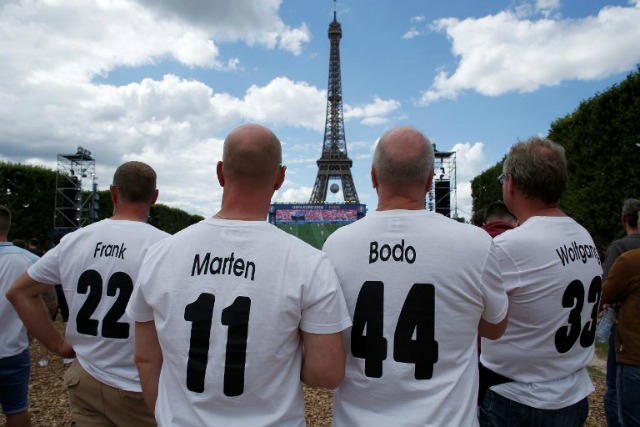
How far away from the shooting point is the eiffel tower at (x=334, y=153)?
179 feet

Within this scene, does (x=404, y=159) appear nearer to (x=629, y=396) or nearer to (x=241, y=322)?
(x=241, y=322)

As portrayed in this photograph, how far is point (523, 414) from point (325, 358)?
1227mm

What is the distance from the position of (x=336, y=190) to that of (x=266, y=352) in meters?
54.9

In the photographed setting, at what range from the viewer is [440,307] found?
5.97 feet

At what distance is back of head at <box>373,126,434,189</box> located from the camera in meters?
1.93

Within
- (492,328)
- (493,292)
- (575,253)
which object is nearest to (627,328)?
(575,253)

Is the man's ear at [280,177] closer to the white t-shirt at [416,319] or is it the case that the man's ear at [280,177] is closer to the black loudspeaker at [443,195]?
the white t-shirt at [416,319]

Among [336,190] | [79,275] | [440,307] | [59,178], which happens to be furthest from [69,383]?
[336,190]

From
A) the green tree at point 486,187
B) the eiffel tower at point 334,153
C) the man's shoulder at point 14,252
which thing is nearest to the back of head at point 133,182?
the man's shoulder at point 14,252

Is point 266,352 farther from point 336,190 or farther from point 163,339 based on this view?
point 336,190

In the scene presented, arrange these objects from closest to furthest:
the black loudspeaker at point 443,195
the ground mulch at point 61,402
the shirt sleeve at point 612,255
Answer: the shirt sleeve at point 612,255
the ground mulch at point 61,402
the black loudspeaker at point 443,195

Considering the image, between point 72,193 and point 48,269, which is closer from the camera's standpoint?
point 48,269

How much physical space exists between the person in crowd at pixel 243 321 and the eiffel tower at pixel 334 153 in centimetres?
5115

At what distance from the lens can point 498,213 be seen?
4.11 metres
